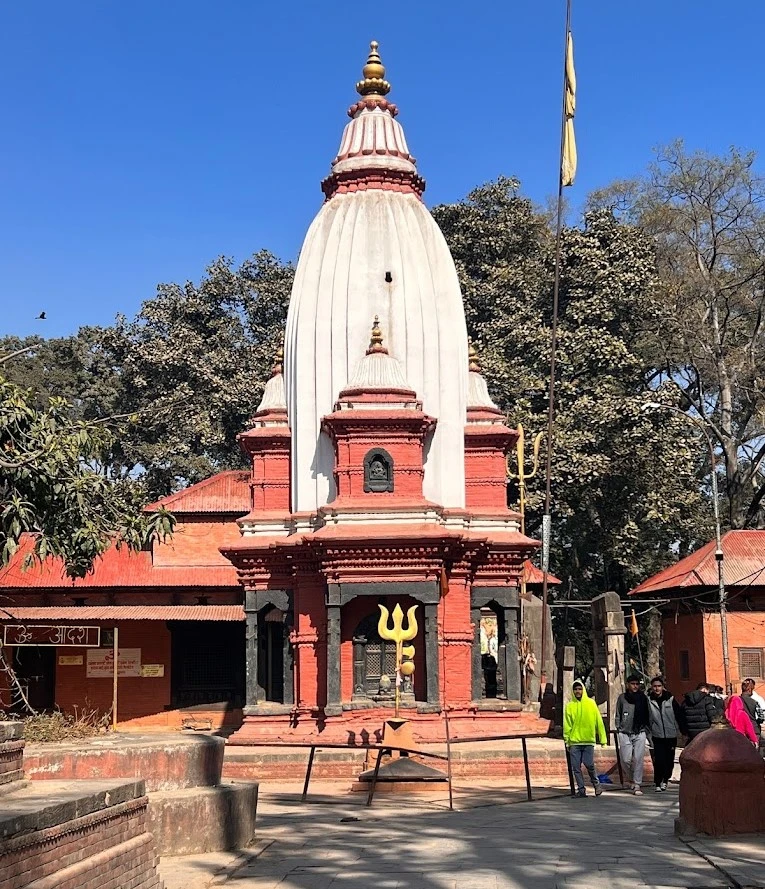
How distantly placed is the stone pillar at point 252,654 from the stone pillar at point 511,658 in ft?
15.4

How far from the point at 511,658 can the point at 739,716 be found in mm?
7209

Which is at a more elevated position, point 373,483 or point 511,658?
point 373,483

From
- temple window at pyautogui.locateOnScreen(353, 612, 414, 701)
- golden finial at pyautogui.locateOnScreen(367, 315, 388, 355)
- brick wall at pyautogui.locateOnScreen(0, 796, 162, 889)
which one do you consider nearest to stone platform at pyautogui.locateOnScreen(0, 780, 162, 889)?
brick wall at pyautogui.locateOnScreen(0, 796, 162, 889)

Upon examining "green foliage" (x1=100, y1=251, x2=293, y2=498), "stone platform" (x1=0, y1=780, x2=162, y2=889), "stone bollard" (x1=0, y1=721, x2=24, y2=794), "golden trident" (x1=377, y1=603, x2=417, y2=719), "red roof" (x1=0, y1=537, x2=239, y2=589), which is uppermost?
"green foliage" (x1=100, y1=251, x2=293, y2=498)

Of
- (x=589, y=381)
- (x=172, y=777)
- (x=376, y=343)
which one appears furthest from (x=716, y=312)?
(x=172, y=777)

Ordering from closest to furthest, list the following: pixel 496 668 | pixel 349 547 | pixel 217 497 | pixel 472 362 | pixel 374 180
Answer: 1. pixel 349 547
2. pixel 374 180
3. pixel 472 362
4. pixel 496 668
5. pixel 217 497

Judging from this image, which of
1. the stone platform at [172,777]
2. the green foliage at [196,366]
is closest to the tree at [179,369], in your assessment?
the green foliage at [196,366]

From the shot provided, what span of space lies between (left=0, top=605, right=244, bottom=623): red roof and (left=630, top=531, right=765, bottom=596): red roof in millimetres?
10866

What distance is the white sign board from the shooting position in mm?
28047

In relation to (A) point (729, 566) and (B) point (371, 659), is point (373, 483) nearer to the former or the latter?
(B) point (371, 659)

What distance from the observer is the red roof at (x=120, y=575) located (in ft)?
91.8

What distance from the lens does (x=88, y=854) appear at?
25.0 feet

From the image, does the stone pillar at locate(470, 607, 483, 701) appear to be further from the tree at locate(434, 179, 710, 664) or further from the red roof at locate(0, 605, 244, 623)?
the tree at locate(434, 179, 710, 664)

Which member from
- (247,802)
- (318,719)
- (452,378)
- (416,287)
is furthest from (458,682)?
(247,802)
